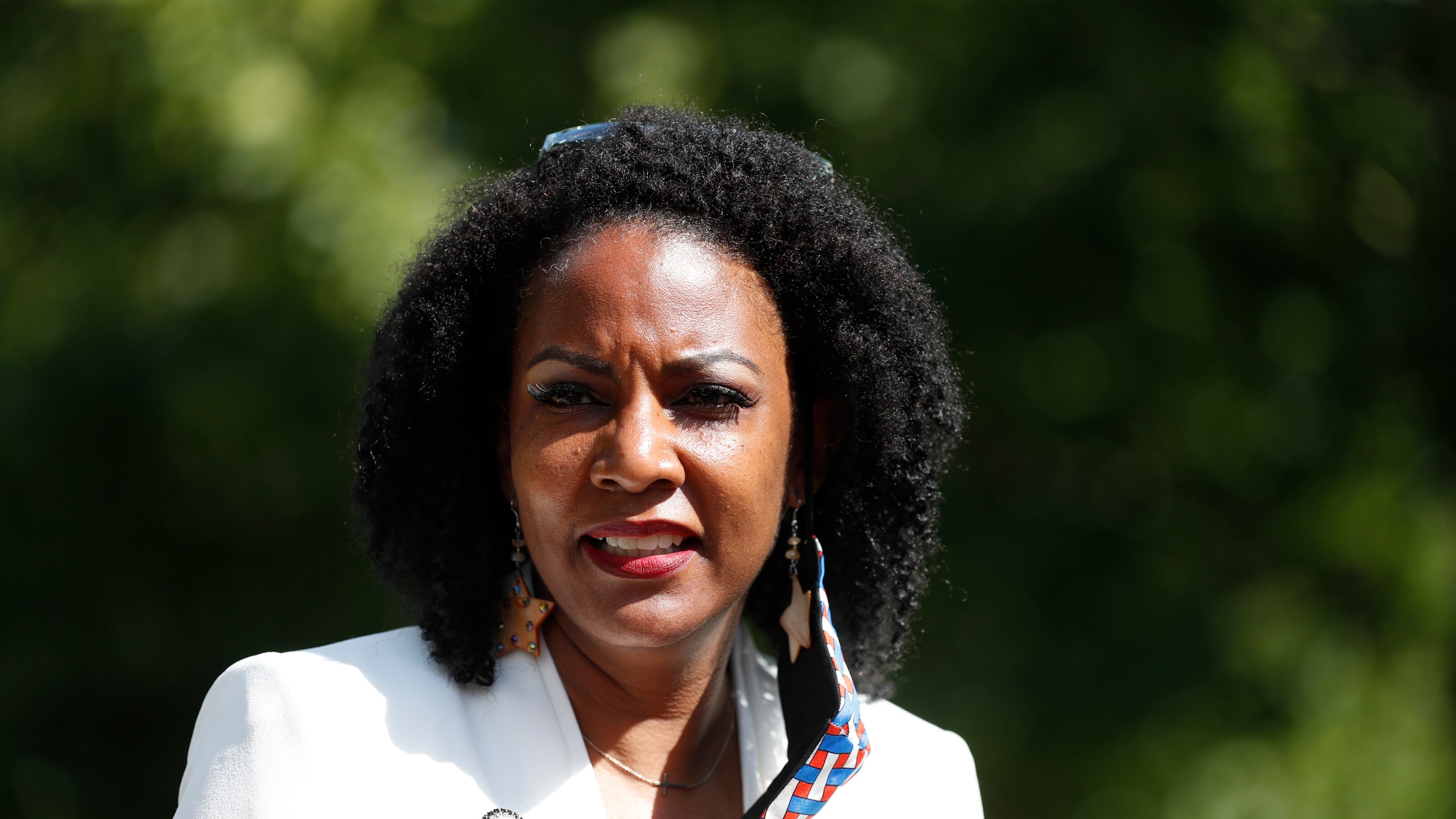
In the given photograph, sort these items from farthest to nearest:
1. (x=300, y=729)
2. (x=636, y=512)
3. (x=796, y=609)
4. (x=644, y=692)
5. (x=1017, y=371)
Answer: (x=1017, y=371)
(x=796, y=609)
(x=644, y=692)
(x=636, y=512)
(x=300, y=729)

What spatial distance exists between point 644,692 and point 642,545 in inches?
17.0

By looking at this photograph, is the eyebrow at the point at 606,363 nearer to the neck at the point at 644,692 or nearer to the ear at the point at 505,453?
the ear at the point at 505,453

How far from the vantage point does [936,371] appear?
299 centimetres

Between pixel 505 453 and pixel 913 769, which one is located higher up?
pixel 505 453

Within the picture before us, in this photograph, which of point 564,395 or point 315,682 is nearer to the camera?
point 315,682

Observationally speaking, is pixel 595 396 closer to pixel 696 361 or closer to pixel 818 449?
pixel 696 361

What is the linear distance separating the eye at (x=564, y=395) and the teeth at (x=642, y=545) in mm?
251

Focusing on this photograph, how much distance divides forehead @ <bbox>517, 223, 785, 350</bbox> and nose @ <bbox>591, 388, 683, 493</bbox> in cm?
12

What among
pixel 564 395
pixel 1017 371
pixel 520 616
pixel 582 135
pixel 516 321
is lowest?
pixel 520 616

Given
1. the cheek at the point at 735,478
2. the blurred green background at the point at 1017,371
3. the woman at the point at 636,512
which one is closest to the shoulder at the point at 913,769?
the woman at the point at 636,512

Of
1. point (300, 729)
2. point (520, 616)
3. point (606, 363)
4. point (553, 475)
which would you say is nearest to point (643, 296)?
point (606, 363)

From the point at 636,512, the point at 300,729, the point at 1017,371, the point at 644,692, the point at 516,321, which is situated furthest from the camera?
the point at 1017,371

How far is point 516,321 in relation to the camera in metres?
2.62

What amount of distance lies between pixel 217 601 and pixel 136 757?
0.66 meters
